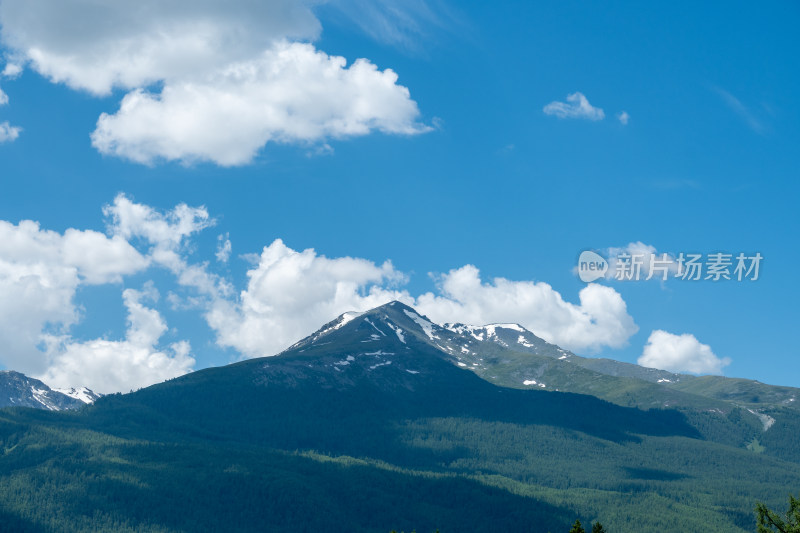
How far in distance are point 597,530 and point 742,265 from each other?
94.6m

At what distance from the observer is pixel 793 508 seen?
3543 inches

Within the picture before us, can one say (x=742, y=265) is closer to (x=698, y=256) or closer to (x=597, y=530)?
(x=698, y=256)

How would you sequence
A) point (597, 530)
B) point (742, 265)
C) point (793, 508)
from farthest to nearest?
point (742, 265) → point (597, 530) → point (793, 508)

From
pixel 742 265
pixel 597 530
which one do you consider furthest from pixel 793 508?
pixel 742 265

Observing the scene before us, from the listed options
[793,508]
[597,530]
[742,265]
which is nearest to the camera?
[793,508]

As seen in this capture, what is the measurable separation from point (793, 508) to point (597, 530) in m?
23.8

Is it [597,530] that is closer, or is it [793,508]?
[793,508]

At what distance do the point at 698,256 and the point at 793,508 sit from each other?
10436cm

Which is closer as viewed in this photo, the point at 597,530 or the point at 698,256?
the point at 597,530

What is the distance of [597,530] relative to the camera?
106 m

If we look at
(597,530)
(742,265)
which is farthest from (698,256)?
(597,530)

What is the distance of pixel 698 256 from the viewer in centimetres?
18825

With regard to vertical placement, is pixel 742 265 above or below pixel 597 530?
above

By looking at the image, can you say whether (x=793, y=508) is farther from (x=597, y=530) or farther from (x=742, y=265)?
(x=742, y=265)
